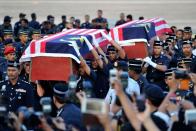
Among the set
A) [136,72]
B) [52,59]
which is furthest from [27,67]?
[136,72]

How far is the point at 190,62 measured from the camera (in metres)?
8.19

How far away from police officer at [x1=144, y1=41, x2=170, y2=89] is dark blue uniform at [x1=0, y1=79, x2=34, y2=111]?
191cm

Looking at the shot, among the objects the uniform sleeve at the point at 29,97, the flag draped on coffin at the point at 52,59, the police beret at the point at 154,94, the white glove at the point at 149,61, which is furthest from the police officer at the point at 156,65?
the police beret at the point at 154,94

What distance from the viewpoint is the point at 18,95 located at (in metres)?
7.05

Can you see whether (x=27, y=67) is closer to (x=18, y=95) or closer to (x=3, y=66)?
(x=18, y=95)

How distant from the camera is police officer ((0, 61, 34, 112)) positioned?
7.03 m

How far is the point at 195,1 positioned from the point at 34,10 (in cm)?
785

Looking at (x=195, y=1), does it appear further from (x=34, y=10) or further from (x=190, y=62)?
(x=190, y=62)

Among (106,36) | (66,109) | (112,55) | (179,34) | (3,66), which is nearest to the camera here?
(66,109)

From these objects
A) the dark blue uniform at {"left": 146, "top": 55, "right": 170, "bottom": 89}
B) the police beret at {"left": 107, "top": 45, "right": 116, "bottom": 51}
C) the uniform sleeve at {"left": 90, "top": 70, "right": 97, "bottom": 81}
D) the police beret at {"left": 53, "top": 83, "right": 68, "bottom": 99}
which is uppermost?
the police beret at {"left": 107, "top": 45, "right": 116, "bottom": 51}

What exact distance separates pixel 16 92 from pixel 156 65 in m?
2.22

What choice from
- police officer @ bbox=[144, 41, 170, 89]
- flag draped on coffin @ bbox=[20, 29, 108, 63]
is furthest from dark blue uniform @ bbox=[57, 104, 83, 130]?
police officer @ bbox=[144, 41, 170, 89]

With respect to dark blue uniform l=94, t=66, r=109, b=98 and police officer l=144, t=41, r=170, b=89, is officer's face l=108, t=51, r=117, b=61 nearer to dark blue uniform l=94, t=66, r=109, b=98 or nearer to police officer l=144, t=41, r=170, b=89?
police officer l=144, t=41, r=170, b=89

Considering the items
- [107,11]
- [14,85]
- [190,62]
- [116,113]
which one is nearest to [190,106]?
[116,113]
